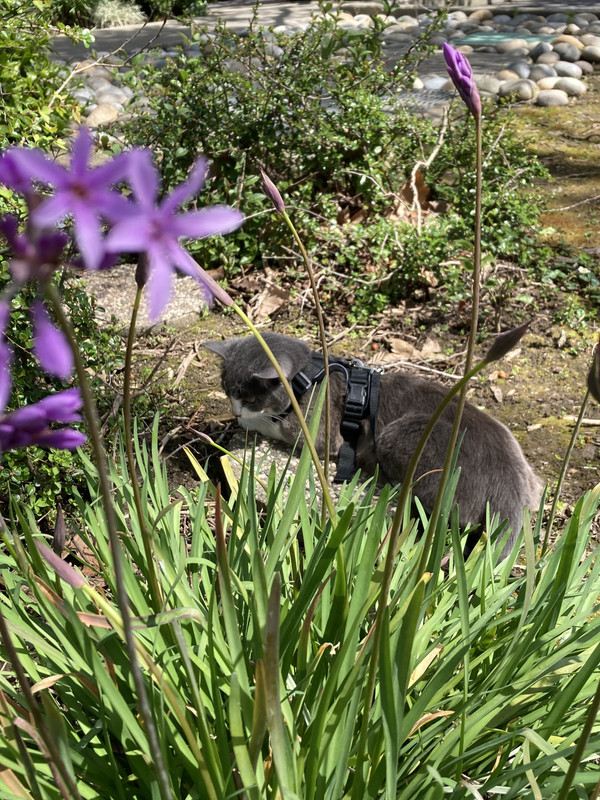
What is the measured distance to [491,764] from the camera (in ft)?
6.08

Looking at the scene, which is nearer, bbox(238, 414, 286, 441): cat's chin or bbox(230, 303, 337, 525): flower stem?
bbox(230, 303, 337, 525): flower stem

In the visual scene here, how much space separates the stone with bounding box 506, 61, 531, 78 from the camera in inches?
353

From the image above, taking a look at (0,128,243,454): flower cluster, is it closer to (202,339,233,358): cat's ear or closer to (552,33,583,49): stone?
(202,339,233,358): cat's ear

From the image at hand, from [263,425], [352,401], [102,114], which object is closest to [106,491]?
[352,401]

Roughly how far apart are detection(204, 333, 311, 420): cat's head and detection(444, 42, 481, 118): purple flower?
2.29 meters

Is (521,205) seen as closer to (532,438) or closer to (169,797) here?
(532,438)

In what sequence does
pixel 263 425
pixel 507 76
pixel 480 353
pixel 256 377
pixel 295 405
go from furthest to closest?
pixel 507 76 < pixel 480 353 < pixel 263 425 < pixel 256 377 < pixel 295 405

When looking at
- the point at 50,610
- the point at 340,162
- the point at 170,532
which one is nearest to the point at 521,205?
the point at 340,162

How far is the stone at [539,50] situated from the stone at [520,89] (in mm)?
1256

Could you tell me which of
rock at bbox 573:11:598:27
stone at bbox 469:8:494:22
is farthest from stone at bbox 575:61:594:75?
stone at bbox 469:8:494:22

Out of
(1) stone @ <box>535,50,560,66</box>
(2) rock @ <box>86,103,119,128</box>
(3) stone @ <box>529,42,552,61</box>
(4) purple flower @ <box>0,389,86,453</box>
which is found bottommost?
(2) rock @ <box>86,103,119,128</box>

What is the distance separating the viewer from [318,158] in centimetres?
528

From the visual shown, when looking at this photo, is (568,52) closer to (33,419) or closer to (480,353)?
(480,353)

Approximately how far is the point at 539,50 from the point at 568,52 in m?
0.35
